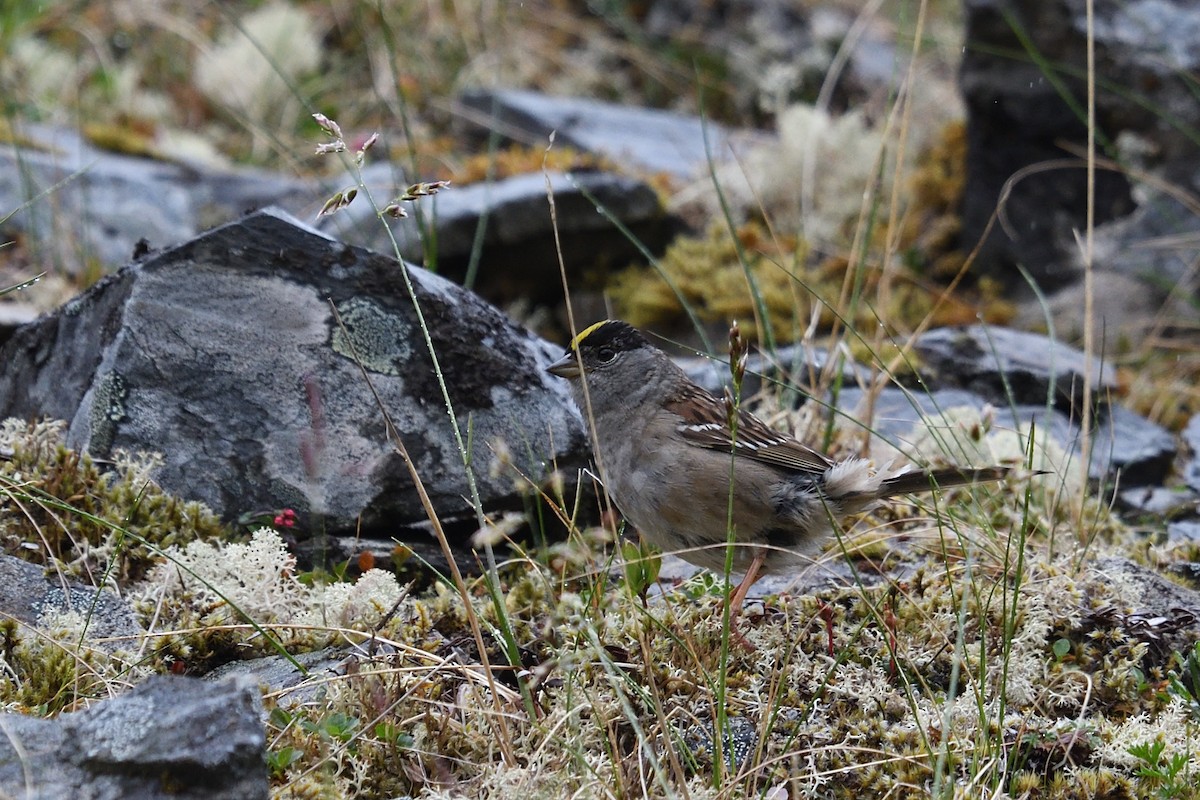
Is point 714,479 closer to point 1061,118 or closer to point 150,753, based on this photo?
point 150,753

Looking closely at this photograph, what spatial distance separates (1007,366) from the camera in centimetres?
620

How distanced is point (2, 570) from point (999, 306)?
6295mm

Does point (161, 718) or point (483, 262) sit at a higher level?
point (161, 718)

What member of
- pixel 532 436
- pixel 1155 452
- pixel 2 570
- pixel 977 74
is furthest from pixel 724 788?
pixel 977 74

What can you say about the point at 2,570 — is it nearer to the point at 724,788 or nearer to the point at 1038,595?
the point at 724,788

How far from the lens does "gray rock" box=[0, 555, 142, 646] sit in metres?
3.56

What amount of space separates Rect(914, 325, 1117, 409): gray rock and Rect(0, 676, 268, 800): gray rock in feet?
15.0

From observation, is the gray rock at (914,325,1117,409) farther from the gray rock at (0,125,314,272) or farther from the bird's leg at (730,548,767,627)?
the gray rock at (0,125,314,272)

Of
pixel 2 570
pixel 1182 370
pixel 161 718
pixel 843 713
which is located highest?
pixel 161 718

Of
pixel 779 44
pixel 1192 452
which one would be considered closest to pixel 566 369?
pixel 1192 452

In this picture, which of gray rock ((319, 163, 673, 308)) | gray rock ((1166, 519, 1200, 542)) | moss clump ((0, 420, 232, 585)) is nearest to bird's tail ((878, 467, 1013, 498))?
gray rock ((1166, 519, 1200, 542))

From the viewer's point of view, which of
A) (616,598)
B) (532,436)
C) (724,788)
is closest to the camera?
(724,788)

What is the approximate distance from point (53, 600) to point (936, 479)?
9.14 feet

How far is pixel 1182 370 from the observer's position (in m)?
7.12
